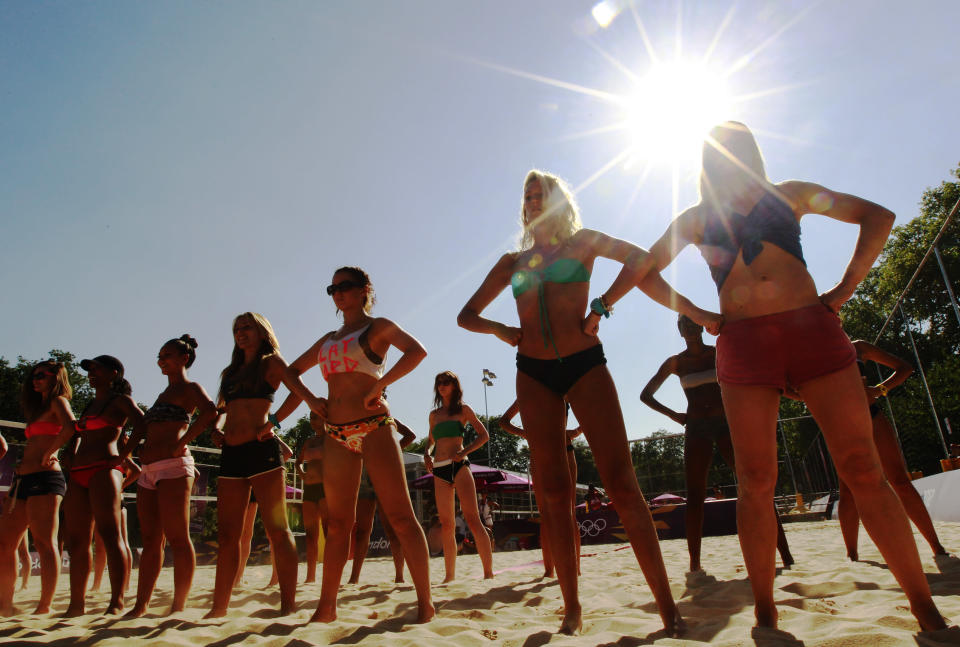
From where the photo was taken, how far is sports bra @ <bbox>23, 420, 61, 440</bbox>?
4.64 metres

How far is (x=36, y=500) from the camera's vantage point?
176 inches

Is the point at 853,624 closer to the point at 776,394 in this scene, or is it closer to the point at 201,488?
the point at 776,394

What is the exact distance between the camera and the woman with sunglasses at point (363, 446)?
125 inches

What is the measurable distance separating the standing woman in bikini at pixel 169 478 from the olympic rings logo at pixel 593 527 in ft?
40.0

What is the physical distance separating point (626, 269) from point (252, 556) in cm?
1304

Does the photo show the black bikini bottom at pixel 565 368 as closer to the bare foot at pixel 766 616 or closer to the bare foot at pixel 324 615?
the bare foot at pixel 766 616

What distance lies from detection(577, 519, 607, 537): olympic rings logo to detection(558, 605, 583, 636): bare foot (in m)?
12.9

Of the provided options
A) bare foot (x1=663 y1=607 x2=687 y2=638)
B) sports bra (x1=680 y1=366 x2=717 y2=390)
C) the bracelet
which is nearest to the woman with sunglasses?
the bracelet

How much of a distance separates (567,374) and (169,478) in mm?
2923

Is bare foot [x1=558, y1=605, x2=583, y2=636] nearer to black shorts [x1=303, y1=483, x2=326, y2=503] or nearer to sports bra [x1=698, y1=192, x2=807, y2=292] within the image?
sports bra [x1=698, y1=192, x2=807, y2=292]

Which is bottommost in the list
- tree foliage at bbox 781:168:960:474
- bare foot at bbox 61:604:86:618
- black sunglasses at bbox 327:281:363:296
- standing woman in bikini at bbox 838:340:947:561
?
bare foot at bbox 61:604:86:618

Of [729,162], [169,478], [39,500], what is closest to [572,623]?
[729,162]

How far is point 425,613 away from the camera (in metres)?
3.09

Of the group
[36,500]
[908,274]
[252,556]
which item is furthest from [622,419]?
[908,274]
